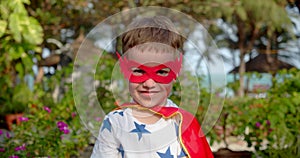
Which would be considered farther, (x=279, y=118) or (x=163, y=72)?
(x=279, y=118)

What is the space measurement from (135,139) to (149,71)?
24 cm

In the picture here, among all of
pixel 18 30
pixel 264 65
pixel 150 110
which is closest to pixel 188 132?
pixel 150 110

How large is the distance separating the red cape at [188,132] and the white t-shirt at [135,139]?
2 centimetres

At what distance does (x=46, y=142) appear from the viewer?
10.6 feet

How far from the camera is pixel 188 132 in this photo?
1523 millimetres

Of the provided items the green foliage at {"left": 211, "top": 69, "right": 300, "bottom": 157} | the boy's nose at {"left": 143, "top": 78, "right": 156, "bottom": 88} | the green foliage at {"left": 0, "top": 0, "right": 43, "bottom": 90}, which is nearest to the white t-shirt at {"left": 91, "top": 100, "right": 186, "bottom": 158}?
the boy's nose at {"left": 143, "top": 78, "right": 156, "bottom": 88}

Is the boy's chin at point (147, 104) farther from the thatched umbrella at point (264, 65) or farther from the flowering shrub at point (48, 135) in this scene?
the thatched umbrella at point (264, 65)

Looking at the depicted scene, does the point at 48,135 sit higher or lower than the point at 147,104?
lower

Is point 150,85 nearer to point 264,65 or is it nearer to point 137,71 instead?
point 137,71

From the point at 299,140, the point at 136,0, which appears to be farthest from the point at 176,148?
the point at 136,0

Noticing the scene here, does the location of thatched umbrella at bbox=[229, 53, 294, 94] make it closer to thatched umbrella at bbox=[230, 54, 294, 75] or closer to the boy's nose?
thatched umbrella at bbox=[230, 54, 294, 75]

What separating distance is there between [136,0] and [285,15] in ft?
26.0

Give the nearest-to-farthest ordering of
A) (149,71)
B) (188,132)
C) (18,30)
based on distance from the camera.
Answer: (149,71) → (188,132) → (18,30)

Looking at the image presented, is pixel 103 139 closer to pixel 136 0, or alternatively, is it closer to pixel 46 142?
pixel 46 142
